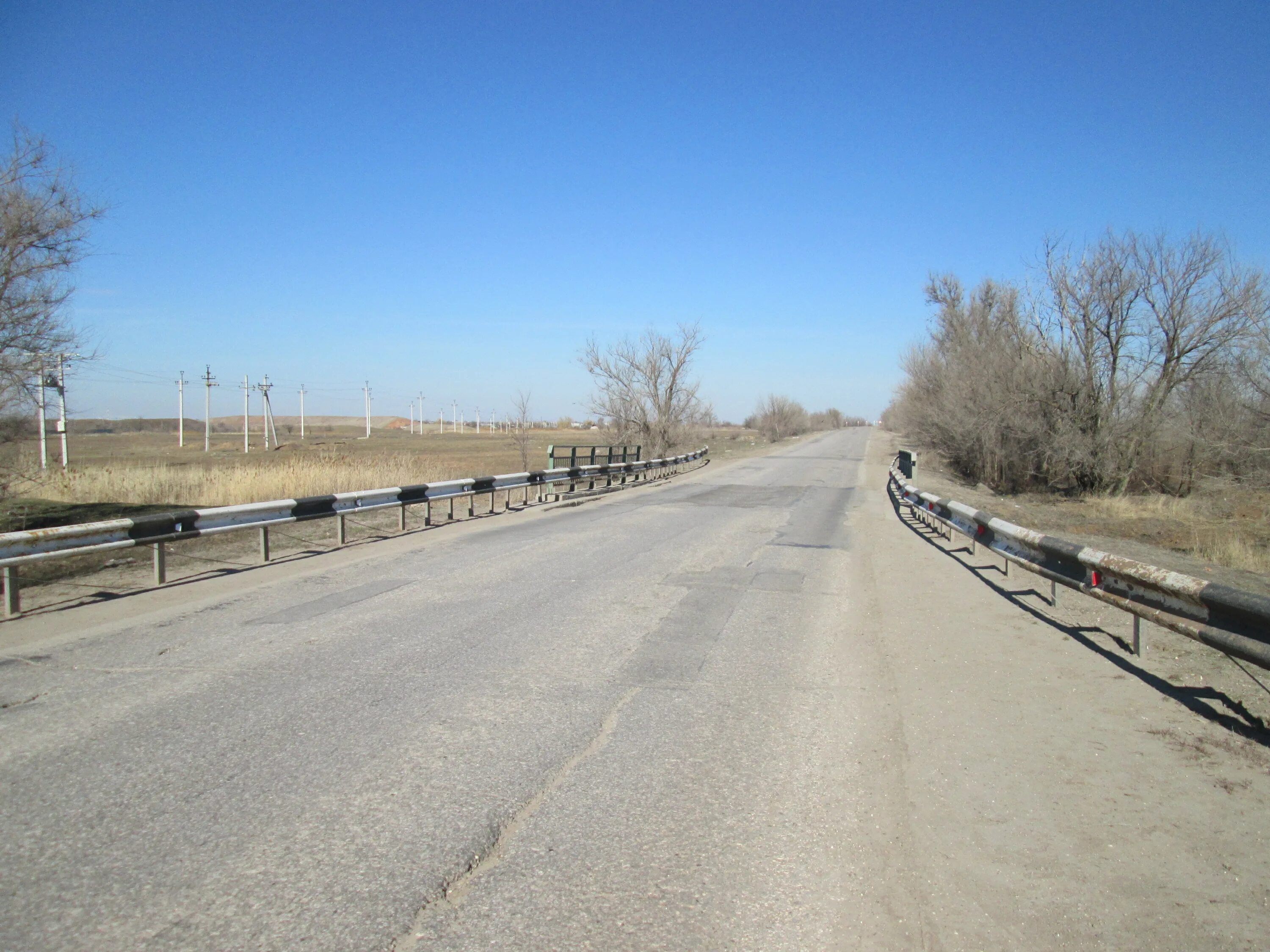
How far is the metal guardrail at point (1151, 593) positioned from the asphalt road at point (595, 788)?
58cm

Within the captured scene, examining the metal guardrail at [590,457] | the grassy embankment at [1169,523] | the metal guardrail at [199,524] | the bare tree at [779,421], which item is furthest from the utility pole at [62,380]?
the bare tree at [779,421]

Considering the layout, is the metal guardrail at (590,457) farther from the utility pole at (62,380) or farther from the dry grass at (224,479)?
the utility pole at (62,380)

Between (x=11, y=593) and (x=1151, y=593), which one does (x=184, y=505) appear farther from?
(x=1151, y=593)

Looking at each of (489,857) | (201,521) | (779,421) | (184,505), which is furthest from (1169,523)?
→ (779,421)

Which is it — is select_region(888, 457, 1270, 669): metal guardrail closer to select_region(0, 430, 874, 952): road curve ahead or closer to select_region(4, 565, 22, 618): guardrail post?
select_region(0, 430, 874, 952): road curve ahead

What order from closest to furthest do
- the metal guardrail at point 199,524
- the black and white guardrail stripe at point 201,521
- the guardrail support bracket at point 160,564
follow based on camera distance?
the metal guardrail at point 199,524 → the black and white guardrail stripe at point 201,521 → the guardrail support bracket at point 160,564

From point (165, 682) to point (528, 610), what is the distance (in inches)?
129

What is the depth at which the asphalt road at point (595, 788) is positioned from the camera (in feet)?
10.1

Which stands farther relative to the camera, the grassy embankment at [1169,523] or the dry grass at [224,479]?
the dry grass at [224,479]

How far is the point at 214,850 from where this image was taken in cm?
Answer: 345

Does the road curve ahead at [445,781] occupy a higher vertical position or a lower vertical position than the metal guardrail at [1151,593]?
lower

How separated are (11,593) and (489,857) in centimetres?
694

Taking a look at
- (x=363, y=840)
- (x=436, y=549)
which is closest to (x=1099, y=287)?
(x=436, y=549)

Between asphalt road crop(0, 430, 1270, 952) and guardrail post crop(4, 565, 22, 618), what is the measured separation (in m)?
0.57
